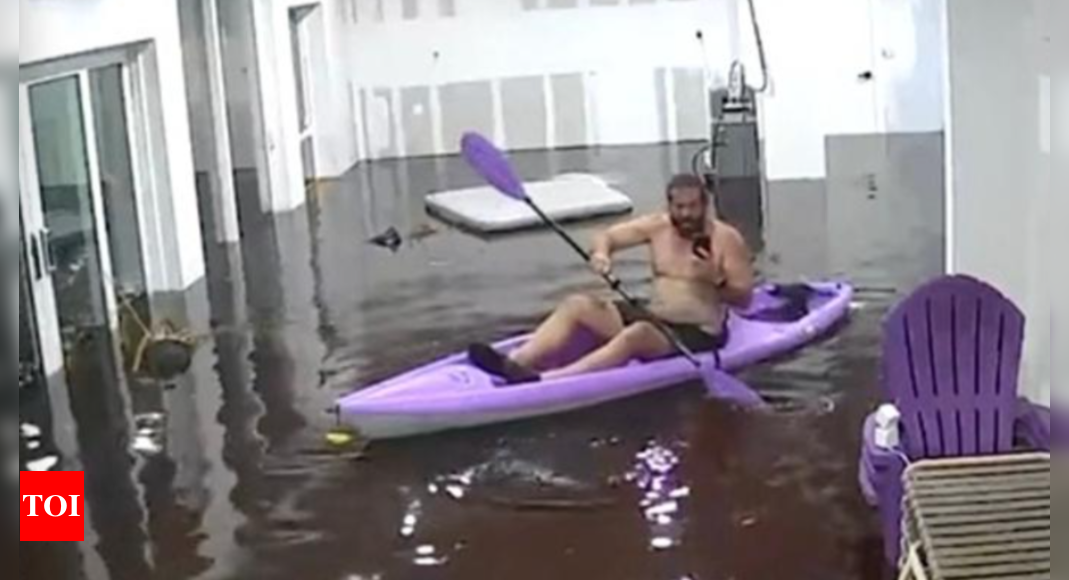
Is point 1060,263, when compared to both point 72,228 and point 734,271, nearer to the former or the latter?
point 734,271

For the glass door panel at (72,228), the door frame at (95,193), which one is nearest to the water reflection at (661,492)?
the door frame at (95,193)

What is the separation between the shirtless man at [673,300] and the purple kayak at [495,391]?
85 millimetres

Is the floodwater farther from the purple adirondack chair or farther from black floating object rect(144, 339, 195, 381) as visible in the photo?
the purple adirondack chair

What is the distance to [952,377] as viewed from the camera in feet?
13.1

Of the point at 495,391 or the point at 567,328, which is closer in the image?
the point at 495,391

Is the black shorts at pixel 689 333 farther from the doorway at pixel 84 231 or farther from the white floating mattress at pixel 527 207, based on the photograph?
the white floating mattress at pixel 527 207

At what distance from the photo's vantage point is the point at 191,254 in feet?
29.9

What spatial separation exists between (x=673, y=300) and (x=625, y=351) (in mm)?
407

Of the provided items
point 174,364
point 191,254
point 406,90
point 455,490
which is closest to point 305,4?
point 406,90

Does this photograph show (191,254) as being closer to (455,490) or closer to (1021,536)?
(455,490)

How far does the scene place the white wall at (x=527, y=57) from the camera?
13969 mm

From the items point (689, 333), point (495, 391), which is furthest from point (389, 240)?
point (495, 391)

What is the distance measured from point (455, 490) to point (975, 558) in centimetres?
260

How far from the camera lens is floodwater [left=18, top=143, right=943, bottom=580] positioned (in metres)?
4.48
